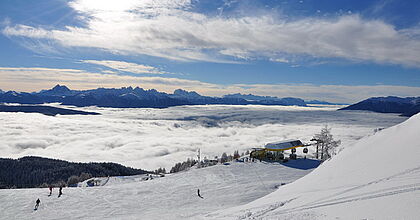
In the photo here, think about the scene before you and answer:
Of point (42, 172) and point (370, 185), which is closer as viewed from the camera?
point (370, 185)

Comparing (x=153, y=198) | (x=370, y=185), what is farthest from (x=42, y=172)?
(x=370, y=185)

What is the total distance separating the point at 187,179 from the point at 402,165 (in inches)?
1320

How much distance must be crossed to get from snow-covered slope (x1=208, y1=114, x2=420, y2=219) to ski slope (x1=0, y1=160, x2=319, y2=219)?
39.8ft

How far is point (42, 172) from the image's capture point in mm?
137500

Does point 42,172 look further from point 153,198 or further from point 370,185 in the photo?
point 370,185

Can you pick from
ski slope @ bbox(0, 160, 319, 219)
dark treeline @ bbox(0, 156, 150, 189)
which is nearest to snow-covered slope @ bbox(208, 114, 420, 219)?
ski slope @ bbox(0, 160, 319, 219)

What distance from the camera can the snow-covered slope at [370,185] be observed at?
34.6 feet

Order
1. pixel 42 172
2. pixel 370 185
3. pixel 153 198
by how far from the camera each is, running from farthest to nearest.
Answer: pixel 42 172
pixel 153 198
pixel 370 185

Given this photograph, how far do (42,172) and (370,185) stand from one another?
162279mm

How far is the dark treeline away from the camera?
128875mm

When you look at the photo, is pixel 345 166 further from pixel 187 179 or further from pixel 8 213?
pixel 8 213

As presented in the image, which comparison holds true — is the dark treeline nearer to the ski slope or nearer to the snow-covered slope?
the ski slope

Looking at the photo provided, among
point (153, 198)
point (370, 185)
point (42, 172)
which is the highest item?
point (370, 185)

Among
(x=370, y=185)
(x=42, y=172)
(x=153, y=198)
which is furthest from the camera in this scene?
(x=42, y=172)
